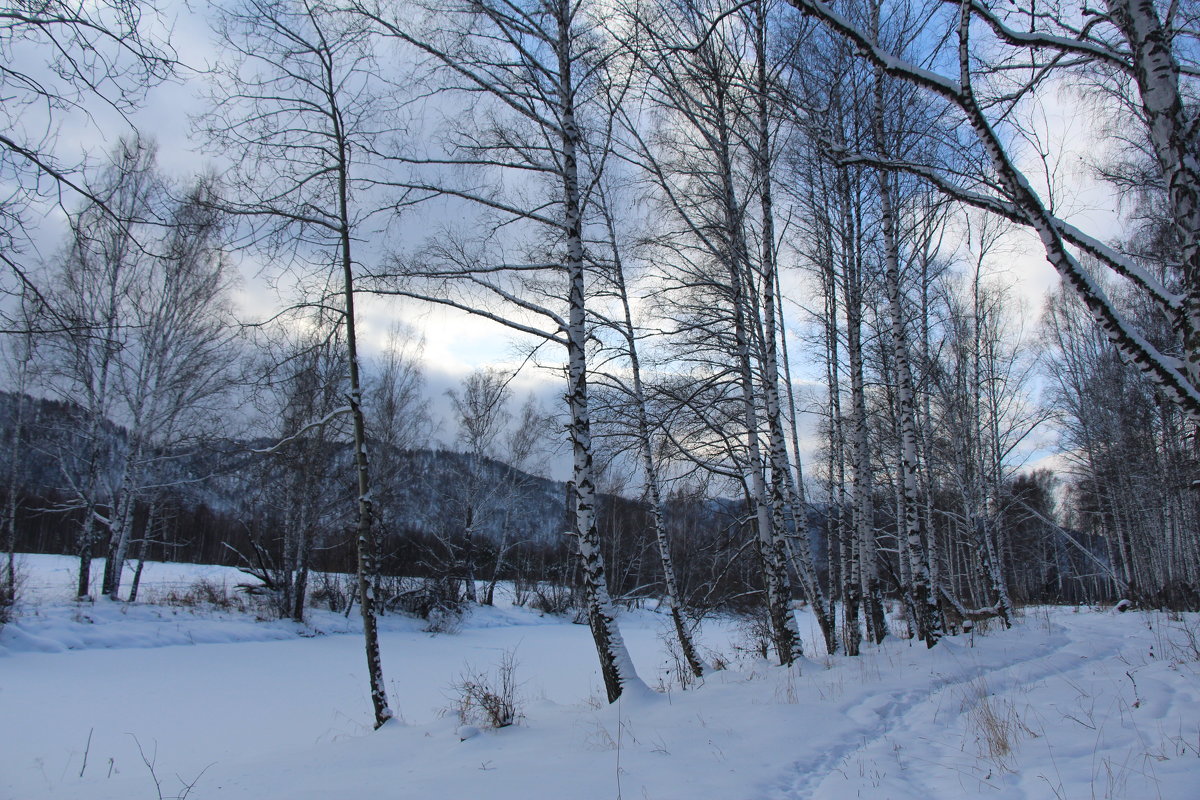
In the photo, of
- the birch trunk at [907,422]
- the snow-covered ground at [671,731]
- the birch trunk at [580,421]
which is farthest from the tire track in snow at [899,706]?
the birch trunk at [580,421]

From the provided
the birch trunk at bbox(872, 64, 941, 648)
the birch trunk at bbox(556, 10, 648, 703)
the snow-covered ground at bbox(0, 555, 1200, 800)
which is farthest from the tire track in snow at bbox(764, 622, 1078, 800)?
the birch trunk at bbox(556, 10, 648, 703)

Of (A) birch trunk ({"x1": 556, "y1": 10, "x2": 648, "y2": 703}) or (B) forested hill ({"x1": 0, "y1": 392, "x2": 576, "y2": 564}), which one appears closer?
(A) birch trunk ({"x1": 556, "y1": 10, "x2": 648, "y2": 703})

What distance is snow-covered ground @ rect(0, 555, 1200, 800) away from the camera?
3352 mm

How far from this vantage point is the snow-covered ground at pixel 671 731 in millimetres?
3352

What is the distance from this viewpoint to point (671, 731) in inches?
180

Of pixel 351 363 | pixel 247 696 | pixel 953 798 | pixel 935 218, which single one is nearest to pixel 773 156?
pixel 935 218

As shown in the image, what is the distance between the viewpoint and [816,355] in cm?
1228

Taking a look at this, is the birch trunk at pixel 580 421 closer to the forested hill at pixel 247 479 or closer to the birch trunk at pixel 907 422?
the forested hill at pixel 247 479

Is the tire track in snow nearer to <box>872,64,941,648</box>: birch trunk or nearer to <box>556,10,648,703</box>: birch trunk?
<box>872,64,941,648</box>: birch trunk

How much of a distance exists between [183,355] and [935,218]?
1719cm

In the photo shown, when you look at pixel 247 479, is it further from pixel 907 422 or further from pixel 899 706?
pixel 899 706

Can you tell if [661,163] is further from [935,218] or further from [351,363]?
[351,363]

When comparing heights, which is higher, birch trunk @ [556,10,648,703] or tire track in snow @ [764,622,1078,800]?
birch trunk @ [556,10,648,703]

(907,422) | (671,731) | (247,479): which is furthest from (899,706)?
(247,479)
